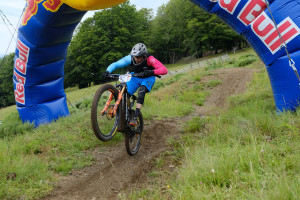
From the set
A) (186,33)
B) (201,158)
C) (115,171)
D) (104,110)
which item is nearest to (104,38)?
(186,33)

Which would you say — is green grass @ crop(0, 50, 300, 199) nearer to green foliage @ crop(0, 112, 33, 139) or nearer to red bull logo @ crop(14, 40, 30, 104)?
green foliage @ crop(0, 112, 33, 139)

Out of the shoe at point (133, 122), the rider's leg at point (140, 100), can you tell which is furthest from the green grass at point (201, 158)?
the rider's leg at point (140, 100)

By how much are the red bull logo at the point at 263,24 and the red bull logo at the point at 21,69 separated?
20.6 feet

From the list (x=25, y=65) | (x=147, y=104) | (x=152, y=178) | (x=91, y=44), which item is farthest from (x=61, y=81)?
(x=91, y=44)

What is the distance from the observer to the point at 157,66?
5.36 meters

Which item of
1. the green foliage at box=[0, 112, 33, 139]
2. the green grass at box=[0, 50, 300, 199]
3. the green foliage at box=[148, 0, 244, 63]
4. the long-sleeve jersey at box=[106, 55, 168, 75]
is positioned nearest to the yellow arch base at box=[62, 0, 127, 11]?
the long-sleeve jersey at box=[106, 55, 168, 75]

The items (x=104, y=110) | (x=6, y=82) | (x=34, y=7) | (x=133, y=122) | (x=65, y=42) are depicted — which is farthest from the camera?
(x=6, y=82)

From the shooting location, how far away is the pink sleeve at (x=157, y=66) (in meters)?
5.11

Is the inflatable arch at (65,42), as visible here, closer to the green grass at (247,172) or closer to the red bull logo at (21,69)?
the red bull logo at (21,69)

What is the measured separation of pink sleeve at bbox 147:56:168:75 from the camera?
511cm

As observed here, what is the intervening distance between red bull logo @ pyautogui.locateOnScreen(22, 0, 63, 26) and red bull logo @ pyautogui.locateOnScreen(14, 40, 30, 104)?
2.60 feet

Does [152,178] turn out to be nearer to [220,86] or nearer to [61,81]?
[61,81]

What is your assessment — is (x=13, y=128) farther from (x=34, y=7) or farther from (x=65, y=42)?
(x=34, y=7)

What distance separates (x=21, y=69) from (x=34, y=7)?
2168mm
